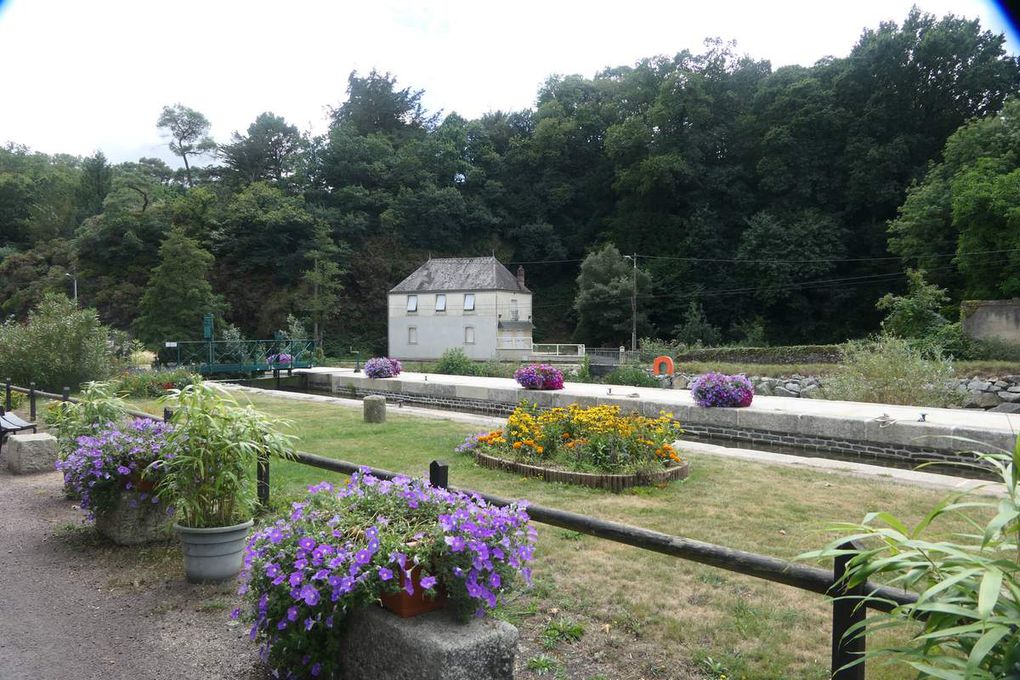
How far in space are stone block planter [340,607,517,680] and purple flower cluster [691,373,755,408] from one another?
399 inches

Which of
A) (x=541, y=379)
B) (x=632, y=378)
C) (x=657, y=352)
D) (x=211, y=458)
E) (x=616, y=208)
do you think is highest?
(x=616, y=208)

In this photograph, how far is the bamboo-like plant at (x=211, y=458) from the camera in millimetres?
3998

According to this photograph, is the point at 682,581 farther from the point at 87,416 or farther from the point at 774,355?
the point at 774,355

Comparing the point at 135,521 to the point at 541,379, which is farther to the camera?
the point at 541,379

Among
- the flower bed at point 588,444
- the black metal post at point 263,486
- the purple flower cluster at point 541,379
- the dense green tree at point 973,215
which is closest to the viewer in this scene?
the black metal post at point 263,486

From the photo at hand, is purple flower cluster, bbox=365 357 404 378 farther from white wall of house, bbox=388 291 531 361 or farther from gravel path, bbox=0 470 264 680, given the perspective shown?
white wall of house, bbox=388 291 531 361

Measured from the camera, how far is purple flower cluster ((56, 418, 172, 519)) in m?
4.57

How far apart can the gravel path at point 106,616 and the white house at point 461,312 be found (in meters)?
31.1

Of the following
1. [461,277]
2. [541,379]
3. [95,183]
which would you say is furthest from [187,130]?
[541,379]

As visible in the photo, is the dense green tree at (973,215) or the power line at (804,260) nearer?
the dense green tree at (973,215)

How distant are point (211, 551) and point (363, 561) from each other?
2154 millimetres

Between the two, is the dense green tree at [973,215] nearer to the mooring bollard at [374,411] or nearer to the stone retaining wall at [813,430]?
the stone retaining wall at [813,430]

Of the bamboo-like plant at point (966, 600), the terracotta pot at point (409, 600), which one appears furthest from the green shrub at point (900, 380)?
the terracotta pot at point (409, 600)

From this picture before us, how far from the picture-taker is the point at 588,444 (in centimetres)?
762
